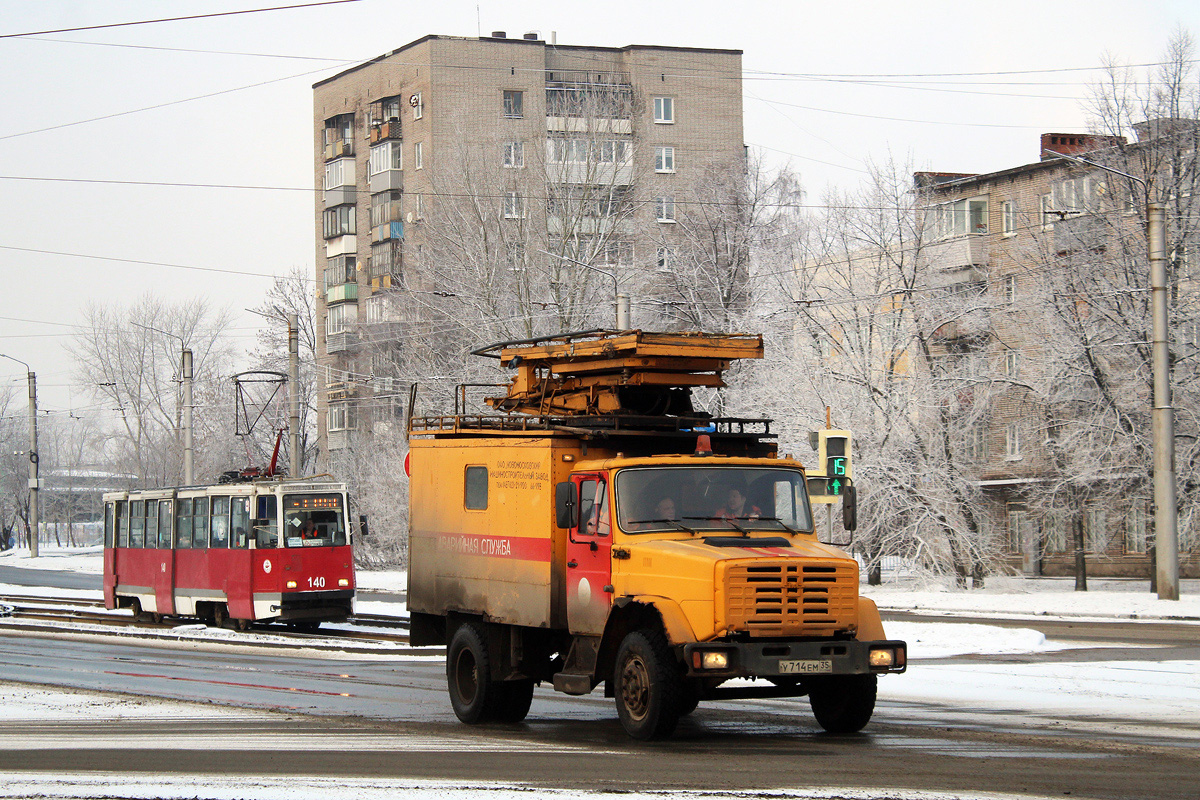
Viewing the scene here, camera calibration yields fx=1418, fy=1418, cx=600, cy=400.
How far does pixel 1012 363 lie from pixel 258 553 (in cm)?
2051

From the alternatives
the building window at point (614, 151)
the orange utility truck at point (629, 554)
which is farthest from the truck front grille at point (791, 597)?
the building window at point (614, 151)

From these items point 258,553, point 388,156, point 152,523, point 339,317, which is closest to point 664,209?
point 388,156

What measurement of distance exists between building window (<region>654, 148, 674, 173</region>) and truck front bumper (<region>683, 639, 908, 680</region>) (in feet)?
208

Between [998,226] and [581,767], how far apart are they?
46579mm

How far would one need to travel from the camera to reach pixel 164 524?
32.5m

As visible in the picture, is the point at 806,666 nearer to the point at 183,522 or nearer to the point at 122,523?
the point at 183,522

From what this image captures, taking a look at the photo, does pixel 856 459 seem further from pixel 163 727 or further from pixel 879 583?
pixel 163 727

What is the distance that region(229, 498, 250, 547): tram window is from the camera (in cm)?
2902

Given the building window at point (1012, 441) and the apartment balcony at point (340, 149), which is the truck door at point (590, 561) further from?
the apartment balcony at point (340, 149)

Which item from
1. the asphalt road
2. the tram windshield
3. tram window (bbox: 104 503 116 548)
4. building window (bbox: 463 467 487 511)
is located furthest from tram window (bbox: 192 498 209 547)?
building window (bbox: 463 467 487 511)

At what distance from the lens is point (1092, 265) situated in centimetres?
3569

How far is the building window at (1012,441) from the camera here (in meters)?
38.0

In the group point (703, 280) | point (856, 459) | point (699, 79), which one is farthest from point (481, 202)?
point (699, 79)

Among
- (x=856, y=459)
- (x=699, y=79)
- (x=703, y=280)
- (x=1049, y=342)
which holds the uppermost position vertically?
(x=699, y=79)
